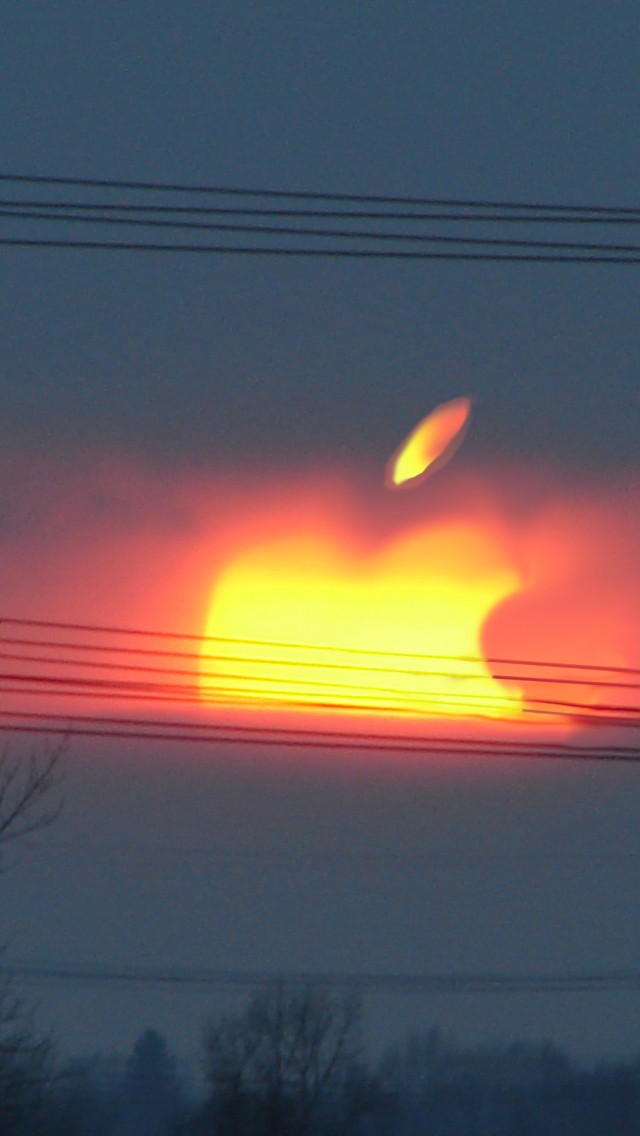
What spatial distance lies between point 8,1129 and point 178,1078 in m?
21.0

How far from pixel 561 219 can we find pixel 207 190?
3024 mm

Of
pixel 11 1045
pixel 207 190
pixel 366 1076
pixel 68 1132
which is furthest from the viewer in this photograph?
pixel 366 1076

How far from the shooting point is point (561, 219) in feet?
45.7

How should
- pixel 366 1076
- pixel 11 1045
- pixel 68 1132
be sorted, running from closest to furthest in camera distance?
pixel 11 1045, pixel 68 1132, pixel 366 1076

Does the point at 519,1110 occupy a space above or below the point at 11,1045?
above

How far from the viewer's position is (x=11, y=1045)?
1025 inches

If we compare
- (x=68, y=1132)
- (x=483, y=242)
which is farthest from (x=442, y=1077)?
(x=483, y=242)

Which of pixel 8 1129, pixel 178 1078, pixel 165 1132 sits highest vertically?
pixel 178 1078

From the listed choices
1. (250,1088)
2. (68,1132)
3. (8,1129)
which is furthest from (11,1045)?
(250,1088)

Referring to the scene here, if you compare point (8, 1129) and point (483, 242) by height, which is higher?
point (483, 242)

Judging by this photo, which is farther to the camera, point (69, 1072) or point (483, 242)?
point (69, 1072)

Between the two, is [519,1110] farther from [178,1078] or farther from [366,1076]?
[178,1078]

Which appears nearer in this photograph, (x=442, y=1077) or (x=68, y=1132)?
(x=68, y=1132)

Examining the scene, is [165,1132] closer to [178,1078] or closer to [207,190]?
[178,1078]
